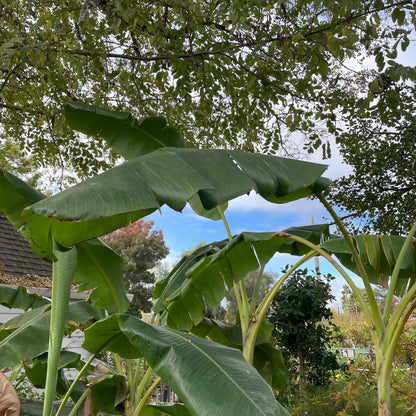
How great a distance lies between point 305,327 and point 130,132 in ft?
16.9

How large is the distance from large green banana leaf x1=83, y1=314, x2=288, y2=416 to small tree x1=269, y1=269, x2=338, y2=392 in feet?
18.3

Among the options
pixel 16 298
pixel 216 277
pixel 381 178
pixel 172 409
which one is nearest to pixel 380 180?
pixel 381 178

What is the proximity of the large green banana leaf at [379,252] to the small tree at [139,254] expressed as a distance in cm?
1965

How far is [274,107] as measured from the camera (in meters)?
7.57

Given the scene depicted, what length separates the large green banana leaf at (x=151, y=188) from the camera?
1.65 meters

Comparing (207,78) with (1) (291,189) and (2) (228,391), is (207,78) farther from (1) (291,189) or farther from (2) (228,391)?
(2) (228,391)

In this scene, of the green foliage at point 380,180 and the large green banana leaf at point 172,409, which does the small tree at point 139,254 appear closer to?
the green foliage at point 380,180

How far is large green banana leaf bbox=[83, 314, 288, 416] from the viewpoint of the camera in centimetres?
176

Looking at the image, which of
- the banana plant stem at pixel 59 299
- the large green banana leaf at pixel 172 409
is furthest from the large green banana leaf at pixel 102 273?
the banana plant stem at pixel 59 299

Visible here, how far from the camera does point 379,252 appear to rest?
378cm

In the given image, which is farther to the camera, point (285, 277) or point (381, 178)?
point (381, 178)

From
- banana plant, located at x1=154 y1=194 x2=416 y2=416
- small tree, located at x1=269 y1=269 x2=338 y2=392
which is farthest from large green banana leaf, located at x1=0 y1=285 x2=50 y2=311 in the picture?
small tree, located at x1=269 y1=269 x2=338 y2=392

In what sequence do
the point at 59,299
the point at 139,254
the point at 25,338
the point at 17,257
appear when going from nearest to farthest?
the point at 59,299
the point at 25,338
the point at 17,257
the point at 139,254

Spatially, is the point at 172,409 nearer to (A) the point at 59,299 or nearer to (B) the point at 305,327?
(A) the point at 59,299
